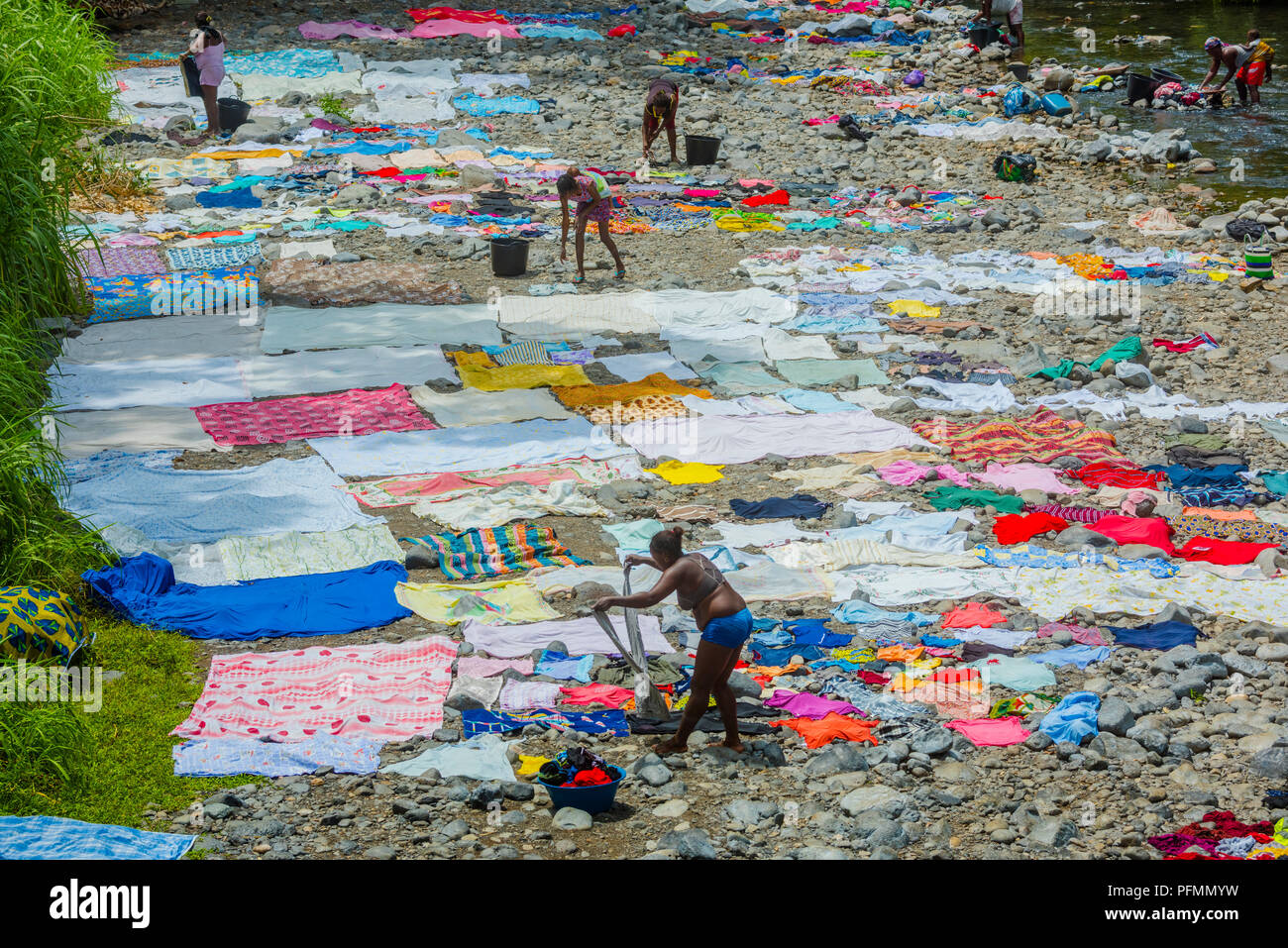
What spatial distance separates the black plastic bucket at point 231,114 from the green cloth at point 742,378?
10.4 metres

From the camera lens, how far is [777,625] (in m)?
7.94

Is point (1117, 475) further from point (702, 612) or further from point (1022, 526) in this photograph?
point (702, 612)

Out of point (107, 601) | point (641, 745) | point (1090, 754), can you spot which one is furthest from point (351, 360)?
point (1090, 754)

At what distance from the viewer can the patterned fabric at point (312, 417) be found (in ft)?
34.2

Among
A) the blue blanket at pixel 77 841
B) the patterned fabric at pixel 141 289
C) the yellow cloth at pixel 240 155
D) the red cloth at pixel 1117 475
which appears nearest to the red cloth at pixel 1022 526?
the red cloth at pixel 1117 475

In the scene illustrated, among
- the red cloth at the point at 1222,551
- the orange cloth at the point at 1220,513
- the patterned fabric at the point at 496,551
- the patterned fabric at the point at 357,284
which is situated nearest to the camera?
the patterned fabric at the point at 496,551

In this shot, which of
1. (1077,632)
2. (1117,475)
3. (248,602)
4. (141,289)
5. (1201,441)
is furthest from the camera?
(141,289)

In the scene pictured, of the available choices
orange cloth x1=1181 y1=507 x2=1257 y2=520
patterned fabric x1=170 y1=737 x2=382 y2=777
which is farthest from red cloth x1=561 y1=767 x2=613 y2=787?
orange cloth x1=1181 y1=507 x2=1257 y2=520

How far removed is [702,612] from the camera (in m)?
6.29

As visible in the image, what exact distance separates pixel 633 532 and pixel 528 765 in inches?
120

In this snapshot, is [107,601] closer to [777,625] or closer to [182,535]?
[182,535]

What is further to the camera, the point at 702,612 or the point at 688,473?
the point at 688,473

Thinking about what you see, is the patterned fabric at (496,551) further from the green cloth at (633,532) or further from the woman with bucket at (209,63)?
the woman with bucket at (209,63)

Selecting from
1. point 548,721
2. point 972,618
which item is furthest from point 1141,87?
point 548,721
